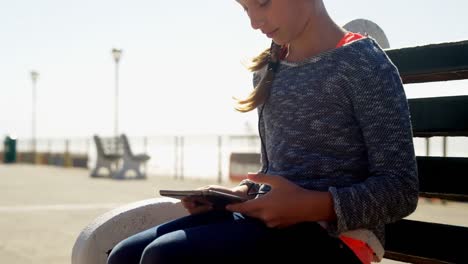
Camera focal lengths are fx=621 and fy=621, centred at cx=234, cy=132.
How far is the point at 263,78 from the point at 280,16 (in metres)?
0.23

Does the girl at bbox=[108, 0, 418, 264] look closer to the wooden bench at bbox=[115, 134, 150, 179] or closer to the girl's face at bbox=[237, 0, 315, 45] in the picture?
the girl's face at bbox=[237, 0, 315, 45]

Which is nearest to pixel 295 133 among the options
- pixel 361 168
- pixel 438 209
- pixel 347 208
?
pixel 361 168

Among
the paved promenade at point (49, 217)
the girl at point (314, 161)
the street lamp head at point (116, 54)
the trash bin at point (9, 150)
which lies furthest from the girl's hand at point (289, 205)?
the trash bin at point (9, 150)

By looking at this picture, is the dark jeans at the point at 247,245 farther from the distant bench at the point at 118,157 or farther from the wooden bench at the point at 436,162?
the distant bench at the point at 118,157

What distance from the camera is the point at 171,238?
1496mm

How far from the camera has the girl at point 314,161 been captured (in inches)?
59.0

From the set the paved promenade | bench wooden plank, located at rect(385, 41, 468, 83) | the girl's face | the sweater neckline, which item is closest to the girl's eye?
the girl's face

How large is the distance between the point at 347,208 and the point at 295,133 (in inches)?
12.8

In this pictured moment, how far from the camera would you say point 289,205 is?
1486mm

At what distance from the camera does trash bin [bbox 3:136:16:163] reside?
1294 inches

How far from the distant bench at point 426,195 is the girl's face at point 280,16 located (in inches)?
22.2

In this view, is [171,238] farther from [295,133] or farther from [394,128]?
[394,128]

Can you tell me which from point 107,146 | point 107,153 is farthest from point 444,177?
point 107,146

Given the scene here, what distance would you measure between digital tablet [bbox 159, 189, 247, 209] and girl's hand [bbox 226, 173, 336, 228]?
0.15 m
